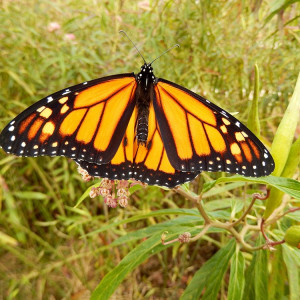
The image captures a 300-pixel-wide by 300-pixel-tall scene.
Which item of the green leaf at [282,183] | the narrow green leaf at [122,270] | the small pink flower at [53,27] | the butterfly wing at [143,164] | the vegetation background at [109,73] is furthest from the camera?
the small pink flower at [53,27]

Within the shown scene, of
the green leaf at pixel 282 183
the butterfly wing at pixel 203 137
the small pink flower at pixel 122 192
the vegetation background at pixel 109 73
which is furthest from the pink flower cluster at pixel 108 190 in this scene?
the vegetation background at pixel 109 73

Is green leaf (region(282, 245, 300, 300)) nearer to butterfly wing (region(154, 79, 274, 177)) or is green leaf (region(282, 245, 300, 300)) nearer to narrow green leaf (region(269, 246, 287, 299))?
narrow green leaf (region(269, 246, 287, 299))

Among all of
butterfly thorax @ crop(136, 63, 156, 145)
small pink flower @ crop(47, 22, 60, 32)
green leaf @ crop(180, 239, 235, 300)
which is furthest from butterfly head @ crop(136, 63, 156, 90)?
small pink flower @ crop(47, 22, 60, 32)

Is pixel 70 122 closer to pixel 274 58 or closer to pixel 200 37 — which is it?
pixel 200 37

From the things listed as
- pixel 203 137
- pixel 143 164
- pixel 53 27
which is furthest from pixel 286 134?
pixel 53 27

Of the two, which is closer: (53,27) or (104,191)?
(104,191)

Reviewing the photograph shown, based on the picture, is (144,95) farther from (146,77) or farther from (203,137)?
(203,137)

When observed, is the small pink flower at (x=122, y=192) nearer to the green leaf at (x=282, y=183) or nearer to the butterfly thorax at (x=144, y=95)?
the butterfly thorax at (x=144, y=95)
